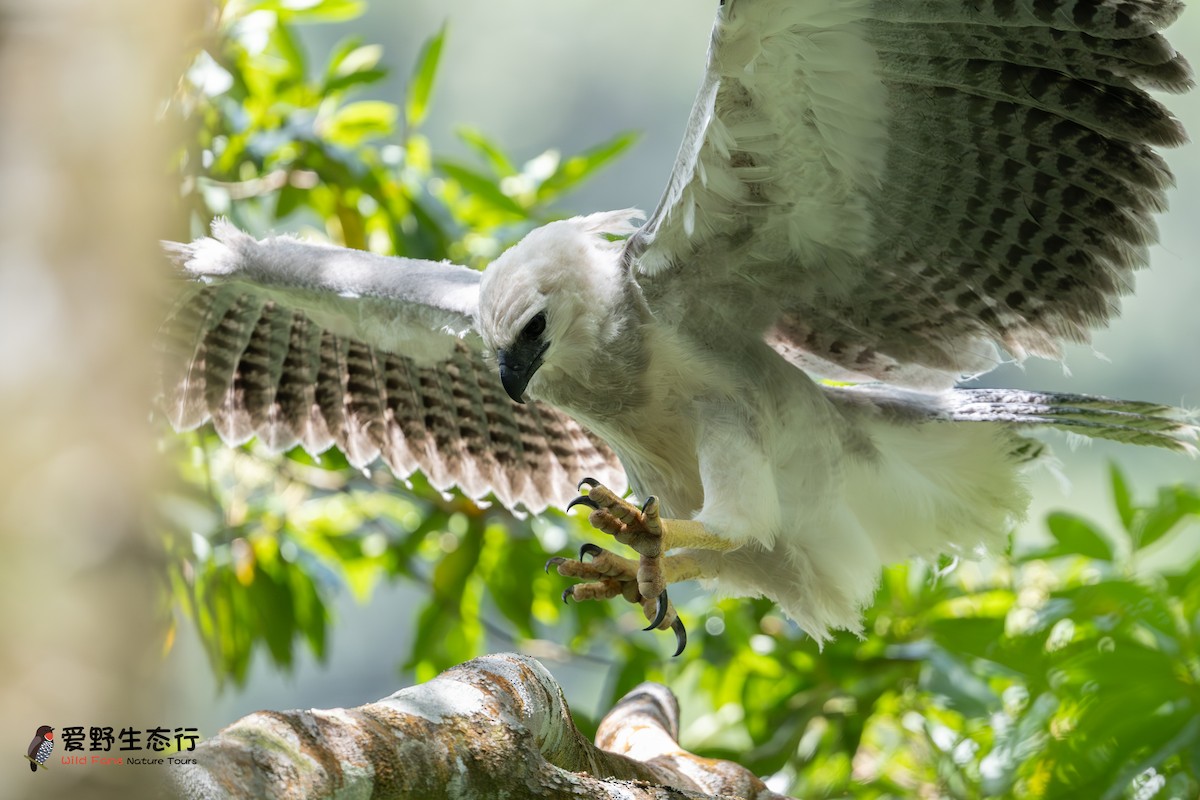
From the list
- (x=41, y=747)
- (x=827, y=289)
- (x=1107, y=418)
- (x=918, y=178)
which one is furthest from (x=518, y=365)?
(x=41, y=747)

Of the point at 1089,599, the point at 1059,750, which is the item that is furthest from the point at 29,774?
the point at 1089,599

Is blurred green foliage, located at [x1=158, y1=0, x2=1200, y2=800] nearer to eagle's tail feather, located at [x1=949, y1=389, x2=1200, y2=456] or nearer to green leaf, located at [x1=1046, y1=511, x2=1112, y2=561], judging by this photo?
green leaf, located at [x1=1046, y1=511, x2=1112, y2=561]

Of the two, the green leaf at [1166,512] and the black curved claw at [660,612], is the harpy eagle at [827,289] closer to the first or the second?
the black curved claw at [660,612]

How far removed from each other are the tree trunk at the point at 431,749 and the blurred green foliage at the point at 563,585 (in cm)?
148

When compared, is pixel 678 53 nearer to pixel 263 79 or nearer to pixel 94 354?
Result: pixel 263 79

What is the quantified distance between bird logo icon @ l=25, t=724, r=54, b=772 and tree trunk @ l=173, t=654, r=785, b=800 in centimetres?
64

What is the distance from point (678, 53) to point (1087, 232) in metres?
20.6

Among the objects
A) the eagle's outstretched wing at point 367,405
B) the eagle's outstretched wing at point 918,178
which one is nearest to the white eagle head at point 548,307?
the eagle's outstretched wing at point 918,178

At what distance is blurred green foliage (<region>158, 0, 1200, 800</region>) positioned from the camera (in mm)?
3525

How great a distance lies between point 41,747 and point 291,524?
442 centimetres

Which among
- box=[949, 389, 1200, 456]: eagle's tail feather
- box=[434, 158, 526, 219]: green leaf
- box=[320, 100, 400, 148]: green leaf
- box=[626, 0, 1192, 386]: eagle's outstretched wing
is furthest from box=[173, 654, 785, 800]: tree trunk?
box=[320, 100, 400, 148]: green leaf

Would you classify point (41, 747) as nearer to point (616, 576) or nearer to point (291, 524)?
point (616, 576)

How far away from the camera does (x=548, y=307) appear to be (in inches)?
129

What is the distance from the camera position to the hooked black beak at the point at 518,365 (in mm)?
3258
